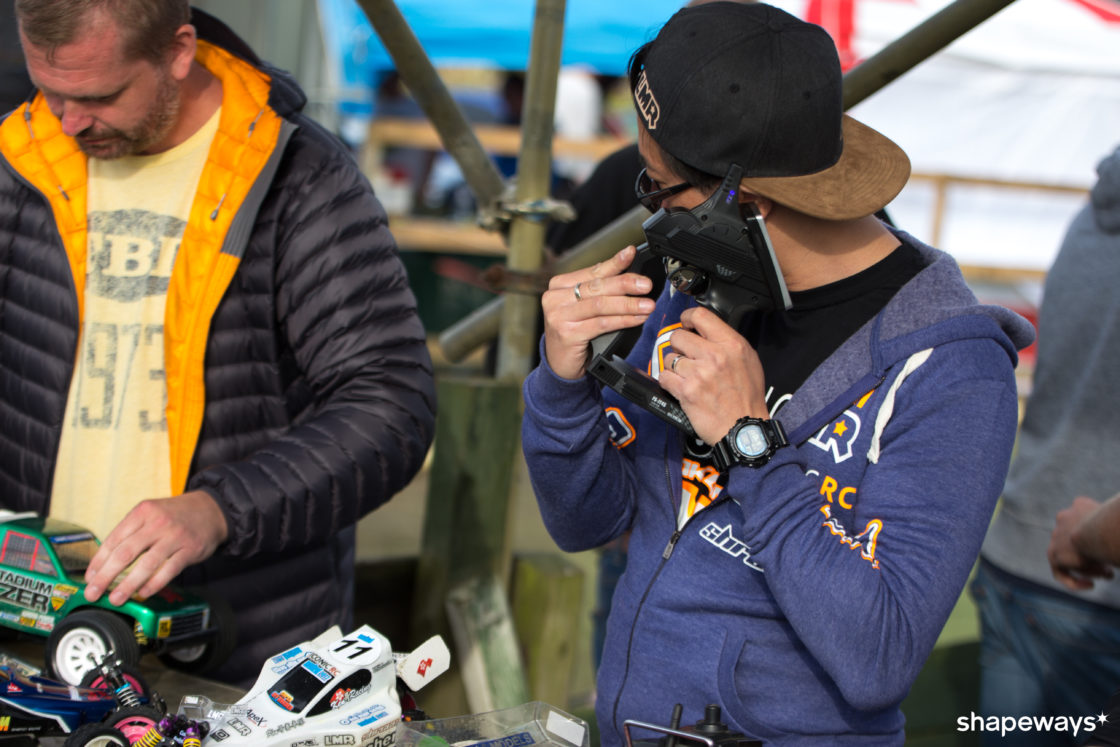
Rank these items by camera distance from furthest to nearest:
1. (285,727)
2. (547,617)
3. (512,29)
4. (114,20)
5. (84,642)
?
(512,29), (547,617), (114,20), (84,642), (285,727)

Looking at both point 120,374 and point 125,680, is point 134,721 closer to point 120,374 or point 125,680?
point 125,680

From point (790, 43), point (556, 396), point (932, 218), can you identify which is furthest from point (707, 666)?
point (932, 218)

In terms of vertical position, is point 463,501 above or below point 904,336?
below

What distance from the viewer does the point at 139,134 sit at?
194 cm

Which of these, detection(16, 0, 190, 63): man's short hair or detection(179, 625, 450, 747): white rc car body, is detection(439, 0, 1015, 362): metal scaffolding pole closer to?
detection(16, 0, 190, 63): man's short hair

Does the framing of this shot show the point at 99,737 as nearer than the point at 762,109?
Yes

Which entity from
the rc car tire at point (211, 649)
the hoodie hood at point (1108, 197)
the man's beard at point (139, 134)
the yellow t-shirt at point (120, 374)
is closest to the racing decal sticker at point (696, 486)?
the rc car tire at point (211, 649)

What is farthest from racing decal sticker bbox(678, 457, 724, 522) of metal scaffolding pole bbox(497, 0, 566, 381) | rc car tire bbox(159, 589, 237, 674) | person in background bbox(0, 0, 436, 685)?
metal scaffolding pole bbox(497, 0, 566, 381)

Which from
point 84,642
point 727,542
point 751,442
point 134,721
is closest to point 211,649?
point 84,642

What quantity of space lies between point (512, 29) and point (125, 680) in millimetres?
5973

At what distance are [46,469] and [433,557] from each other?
1.18m

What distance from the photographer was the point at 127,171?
6.59ft

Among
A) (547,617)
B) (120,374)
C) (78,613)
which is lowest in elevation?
(547,617)

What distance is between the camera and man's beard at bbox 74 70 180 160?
1.93 m
